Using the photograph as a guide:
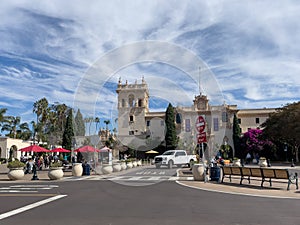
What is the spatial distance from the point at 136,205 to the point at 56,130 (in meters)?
66.6

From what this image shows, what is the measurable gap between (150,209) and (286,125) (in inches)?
1539

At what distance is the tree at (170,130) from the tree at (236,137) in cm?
1158

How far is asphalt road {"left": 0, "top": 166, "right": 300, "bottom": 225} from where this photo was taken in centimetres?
789

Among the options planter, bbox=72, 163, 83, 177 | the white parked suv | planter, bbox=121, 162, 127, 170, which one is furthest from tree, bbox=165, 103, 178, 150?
planter, bbox=72, 163, 83, 177

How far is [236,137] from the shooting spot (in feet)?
206

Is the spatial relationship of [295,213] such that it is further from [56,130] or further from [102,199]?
[56,130]

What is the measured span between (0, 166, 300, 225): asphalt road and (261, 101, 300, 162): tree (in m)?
33.7

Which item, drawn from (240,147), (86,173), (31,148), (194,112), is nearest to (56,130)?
(194,112)

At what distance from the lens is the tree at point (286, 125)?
4238 cm

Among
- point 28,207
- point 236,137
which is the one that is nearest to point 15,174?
point 28,207

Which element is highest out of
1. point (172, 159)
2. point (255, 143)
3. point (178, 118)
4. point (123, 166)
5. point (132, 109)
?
point (132, 109)

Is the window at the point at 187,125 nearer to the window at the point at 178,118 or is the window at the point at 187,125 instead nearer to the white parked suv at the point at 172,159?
the window at the point at 178,118

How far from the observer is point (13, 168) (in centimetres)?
2072

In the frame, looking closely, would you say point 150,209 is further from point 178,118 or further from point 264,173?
point 178,118
